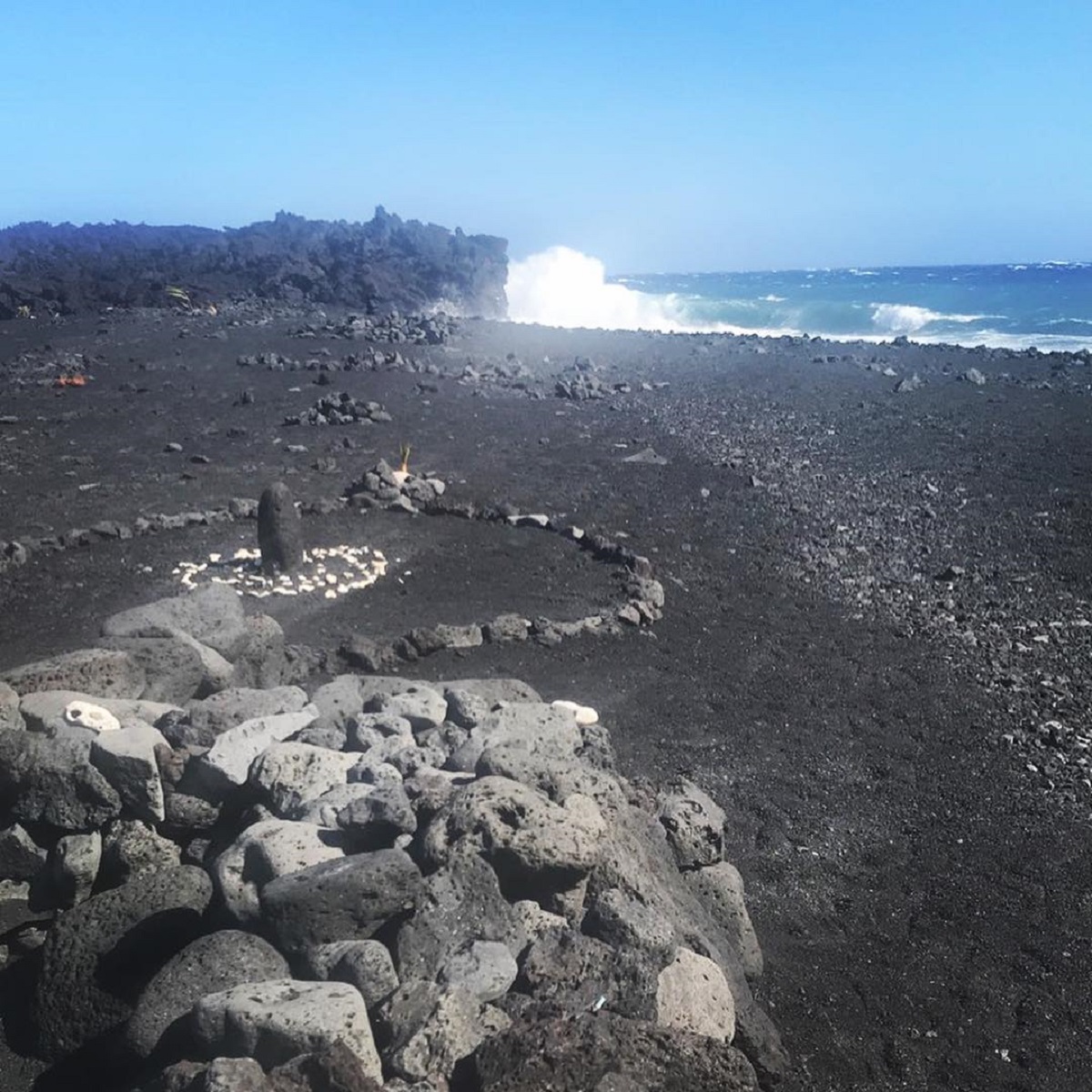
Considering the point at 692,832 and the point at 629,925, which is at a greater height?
the point at 629,925

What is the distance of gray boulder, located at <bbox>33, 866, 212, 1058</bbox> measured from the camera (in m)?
3.98

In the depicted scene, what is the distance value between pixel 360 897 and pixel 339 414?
1366 cm

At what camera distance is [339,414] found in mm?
16688

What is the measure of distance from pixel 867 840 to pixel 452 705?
2527 millimetres

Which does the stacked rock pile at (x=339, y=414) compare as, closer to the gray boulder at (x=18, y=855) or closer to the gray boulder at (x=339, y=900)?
the gray boulder at (x=18, y=855)

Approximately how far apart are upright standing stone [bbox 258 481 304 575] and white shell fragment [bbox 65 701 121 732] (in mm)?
4256

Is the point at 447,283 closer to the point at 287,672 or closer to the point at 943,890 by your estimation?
the point at 287,672

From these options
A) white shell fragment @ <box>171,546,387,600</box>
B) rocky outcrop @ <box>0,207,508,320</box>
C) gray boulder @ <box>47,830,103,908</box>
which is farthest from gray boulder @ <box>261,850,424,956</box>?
rocky outcrop @ <box>0,207,508,320</box>

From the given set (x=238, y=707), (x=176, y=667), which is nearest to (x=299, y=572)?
(x=176, y=667)

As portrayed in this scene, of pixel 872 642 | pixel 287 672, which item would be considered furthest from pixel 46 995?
pixel 872 642

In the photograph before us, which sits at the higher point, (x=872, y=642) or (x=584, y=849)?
(x=584, y=849)

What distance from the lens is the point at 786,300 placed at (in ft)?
190

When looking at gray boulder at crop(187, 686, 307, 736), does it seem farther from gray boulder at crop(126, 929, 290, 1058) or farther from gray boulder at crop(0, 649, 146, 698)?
gray boulder at crop(126, 929, 290, 1058)

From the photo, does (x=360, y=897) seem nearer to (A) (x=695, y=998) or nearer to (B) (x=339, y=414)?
(A) (x=695, y=998)
